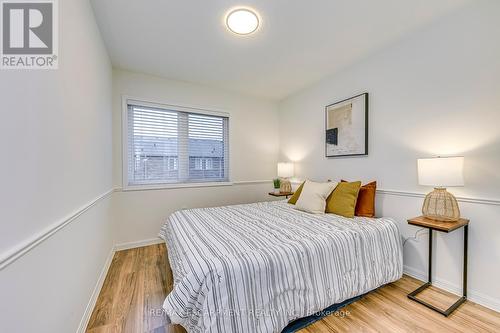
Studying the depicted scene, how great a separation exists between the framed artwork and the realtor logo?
287 cm

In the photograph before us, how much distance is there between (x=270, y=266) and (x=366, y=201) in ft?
5.12

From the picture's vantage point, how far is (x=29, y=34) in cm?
99

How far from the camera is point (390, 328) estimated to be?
57.6 inches

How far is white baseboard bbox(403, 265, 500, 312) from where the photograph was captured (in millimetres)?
1643

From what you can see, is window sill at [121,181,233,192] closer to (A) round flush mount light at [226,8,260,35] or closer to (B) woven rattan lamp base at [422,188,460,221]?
(A) round flush mount light at [226,8,260,35]

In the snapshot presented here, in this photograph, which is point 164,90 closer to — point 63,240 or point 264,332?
point 63,240

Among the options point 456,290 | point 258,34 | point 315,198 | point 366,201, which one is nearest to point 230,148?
point 315,198

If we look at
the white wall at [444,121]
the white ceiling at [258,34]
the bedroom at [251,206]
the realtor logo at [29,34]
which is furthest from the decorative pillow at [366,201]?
the realtor logo at [29,34]

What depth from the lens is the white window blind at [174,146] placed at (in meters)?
3.06

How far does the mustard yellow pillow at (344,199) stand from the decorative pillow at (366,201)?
0.09 m

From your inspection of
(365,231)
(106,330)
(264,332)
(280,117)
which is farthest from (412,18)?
(106,330)

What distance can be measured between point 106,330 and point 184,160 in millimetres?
2300

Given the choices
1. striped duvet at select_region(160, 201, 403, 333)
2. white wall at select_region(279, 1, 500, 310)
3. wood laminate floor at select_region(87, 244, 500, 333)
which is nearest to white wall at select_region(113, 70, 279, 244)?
wood laminate floor at select_region(87, 244, 500, 333)

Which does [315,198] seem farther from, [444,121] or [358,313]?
[444,121]
